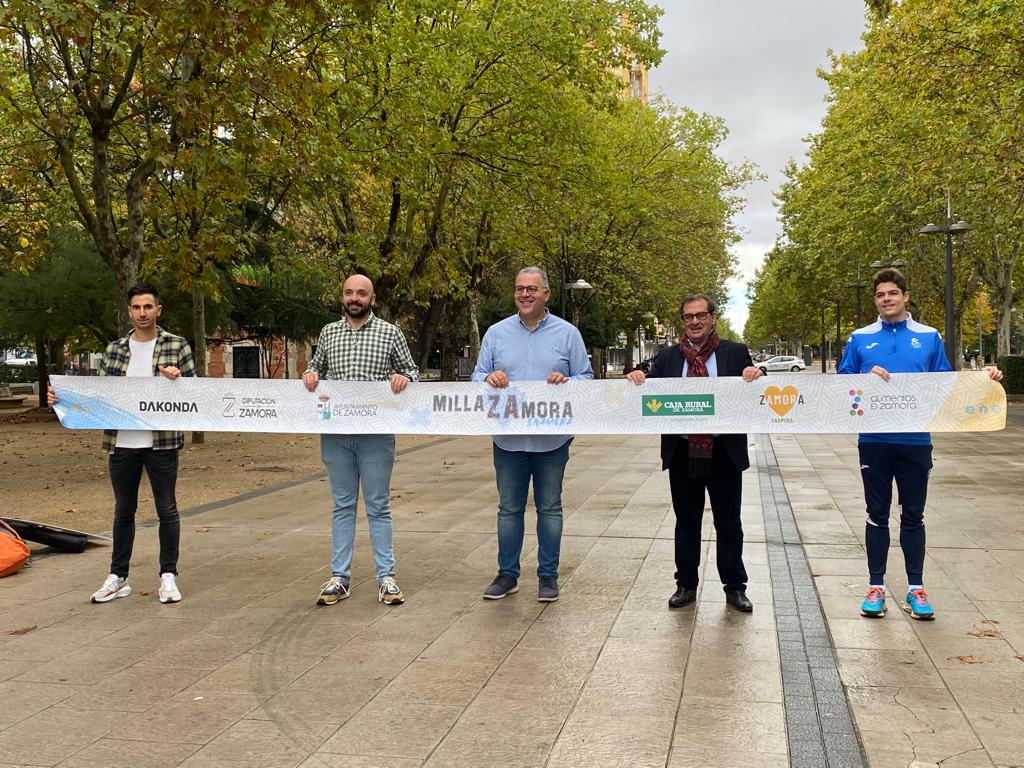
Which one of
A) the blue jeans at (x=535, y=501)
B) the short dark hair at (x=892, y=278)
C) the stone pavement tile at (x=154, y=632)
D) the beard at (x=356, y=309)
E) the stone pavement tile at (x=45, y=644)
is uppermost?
the short dark hair at (x=892, y=278)

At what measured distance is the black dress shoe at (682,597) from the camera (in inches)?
220

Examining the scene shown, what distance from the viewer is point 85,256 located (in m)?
24.7

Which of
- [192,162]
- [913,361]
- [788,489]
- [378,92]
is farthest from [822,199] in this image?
[913,361]

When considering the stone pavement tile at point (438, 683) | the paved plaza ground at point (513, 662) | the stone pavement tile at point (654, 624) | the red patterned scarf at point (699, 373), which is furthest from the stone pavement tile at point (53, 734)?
the red patterned scarf at point (699, 373)

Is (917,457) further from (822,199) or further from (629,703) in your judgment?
(822,199)

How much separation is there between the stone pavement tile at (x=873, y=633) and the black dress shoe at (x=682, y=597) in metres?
0.80

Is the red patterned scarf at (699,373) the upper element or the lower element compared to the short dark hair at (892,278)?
lower

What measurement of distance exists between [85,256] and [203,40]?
1666 centimetres

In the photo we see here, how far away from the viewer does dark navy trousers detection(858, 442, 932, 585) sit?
527 centimetres

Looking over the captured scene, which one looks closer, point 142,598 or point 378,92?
point 142,598

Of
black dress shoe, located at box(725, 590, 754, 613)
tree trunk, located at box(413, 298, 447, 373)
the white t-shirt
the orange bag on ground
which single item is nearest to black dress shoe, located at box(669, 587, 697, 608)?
black dress shoe, located at box(725, 590, 754, 613)

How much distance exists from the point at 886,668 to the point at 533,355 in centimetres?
264

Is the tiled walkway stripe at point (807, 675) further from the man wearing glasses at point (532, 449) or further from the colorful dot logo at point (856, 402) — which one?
Answer: the man wearing glasses at point (532, 449)

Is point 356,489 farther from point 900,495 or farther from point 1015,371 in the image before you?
point 1015,371
